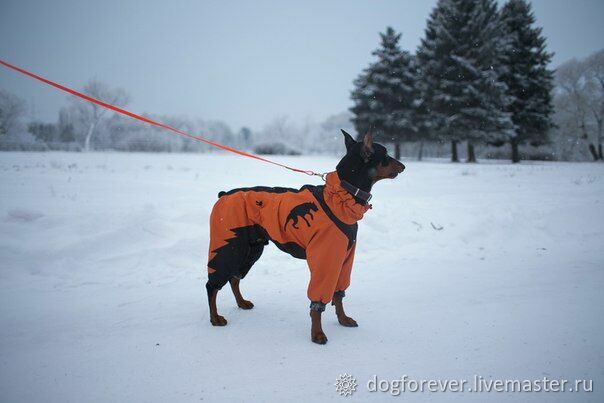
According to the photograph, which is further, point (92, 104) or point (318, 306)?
point (92, 104)

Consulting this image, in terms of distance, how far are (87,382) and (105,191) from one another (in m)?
5.58

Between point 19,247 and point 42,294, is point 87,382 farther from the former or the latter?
point 19,247

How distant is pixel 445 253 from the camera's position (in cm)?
→ 510

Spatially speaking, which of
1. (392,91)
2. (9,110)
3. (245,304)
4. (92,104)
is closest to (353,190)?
(245,304)

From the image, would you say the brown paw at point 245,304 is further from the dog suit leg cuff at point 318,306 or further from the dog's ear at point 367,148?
the dog's ear at point 367,148

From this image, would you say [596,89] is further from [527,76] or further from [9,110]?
[9,110]

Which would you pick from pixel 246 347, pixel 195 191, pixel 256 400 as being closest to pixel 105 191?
pixel 195 191

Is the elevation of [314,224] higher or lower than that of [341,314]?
higher

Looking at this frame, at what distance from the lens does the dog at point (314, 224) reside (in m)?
2.74

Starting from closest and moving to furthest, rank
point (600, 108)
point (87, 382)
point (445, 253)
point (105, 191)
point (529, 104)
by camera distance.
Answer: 1. point (87, 382)
2. point (445, 253)
3. point (105, 191)
4. point (529, 104)
5. point (600, 108)

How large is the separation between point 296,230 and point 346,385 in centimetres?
127

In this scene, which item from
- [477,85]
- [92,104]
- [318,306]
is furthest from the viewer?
[92,104]

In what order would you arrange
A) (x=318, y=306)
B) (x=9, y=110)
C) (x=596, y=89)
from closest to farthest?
(x=318, y=306) → (x=9, y=110) → (x=596, y=89)

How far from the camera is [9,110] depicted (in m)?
8.22
